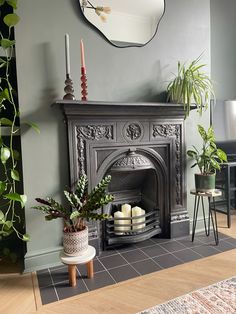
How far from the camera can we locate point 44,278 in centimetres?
183

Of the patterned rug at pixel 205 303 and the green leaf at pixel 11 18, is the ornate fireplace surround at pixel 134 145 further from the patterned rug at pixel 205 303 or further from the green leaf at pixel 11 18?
the patterned rug at pixel 205 303

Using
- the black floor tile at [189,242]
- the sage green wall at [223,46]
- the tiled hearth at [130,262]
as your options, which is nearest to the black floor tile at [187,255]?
the tiled hearth at [130,262]

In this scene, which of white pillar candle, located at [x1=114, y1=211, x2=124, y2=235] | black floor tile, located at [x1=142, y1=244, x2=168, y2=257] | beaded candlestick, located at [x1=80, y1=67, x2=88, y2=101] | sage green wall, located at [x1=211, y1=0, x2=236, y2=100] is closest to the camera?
beaded candlestick, located at [x1=80, y1=67, x2=88, y2=101]

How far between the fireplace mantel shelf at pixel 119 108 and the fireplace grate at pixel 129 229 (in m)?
0.93

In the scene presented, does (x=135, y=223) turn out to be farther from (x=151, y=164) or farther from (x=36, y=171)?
(x=36, y=171)

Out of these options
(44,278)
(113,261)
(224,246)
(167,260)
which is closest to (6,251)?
(44,278)

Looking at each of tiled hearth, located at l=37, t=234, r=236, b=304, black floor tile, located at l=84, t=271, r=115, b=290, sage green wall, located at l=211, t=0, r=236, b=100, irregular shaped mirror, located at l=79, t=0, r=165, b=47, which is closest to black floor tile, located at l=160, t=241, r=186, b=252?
tiled hearth, located at l=37, t=234, r=236, b=304

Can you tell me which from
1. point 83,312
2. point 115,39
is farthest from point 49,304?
point 115,39

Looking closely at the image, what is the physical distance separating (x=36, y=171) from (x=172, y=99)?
4.33ft

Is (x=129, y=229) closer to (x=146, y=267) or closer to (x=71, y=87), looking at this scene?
(x=146, y=267)

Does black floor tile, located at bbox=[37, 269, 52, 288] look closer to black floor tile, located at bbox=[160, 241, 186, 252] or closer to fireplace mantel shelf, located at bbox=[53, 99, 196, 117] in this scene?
A: black floor tile, located at bbox=[160, 241, 186, 252]

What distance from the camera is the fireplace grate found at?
2.21 metres

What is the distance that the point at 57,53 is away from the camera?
1931 mm

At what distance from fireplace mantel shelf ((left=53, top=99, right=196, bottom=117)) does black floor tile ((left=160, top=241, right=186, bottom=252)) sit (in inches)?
46.4
